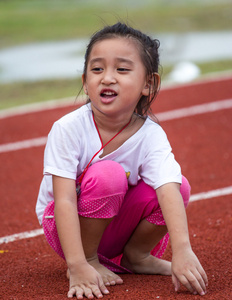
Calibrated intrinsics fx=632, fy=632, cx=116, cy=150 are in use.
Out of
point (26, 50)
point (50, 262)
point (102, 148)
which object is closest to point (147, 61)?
point (102, 148)

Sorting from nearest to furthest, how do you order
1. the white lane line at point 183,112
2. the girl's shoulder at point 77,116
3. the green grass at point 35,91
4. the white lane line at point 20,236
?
the girl's shoulder at point 77,116
the white lane line at point 20,236
the white lane line at point 183,112
the green grass at point 35,91

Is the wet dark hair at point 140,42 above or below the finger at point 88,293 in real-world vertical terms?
above

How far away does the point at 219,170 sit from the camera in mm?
5238

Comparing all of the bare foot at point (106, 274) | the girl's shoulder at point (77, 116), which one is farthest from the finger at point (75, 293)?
the girl's shoulder at point (77, 116)

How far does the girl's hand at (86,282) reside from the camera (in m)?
2.64

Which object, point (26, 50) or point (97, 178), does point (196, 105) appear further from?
point (26, 50)

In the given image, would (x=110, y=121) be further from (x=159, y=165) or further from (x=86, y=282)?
(x=86, y=282)

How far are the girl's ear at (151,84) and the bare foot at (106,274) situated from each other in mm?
822

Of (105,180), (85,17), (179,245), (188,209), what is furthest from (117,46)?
(85,17)

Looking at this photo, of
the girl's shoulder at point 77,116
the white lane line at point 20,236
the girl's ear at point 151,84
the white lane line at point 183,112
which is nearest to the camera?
the girl's shoulder at point 77,116

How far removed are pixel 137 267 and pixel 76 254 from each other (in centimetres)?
50

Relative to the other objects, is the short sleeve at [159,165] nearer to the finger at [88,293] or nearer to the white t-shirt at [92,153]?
the white t-shirt at [92,153]

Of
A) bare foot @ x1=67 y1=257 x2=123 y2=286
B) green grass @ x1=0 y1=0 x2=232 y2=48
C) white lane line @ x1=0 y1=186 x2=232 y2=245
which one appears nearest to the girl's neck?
bare foot @ x1=67 y1=257 x2=123 y2=286

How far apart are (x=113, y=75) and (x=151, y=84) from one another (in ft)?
0.91
